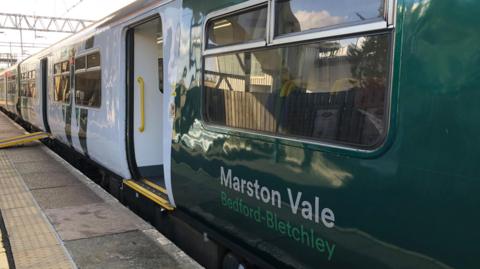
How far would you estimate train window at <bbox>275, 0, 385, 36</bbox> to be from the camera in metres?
2.13

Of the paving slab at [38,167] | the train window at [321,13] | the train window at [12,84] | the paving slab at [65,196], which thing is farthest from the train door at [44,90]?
the train window at [321,13]

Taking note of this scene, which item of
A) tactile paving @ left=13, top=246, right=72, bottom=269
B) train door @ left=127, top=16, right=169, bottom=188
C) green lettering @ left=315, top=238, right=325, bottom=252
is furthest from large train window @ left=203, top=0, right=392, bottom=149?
train door @ left=127, top=16, right=169, bottom=188

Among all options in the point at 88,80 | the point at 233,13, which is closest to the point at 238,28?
the point at 233,13

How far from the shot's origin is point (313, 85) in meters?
2.52

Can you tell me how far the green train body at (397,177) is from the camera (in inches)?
68.1

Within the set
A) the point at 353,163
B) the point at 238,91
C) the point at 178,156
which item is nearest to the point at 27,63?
the point at 178,156

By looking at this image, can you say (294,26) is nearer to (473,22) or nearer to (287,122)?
(287,122)

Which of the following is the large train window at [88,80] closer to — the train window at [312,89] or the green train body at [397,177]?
the train window at [312,89]

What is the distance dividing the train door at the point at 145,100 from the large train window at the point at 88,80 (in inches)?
33.2

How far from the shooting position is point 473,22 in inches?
66.0

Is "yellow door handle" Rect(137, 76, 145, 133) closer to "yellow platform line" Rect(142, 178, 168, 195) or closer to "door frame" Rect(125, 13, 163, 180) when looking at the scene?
"door frame" Rect(125, 13, 163, 180)

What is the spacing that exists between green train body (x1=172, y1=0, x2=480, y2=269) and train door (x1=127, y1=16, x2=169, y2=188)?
2596mm

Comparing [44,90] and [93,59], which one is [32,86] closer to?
[44,90]

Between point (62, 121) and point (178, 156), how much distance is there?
17.4 feet
